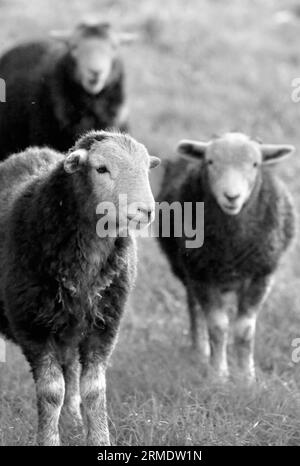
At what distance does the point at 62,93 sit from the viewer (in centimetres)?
877

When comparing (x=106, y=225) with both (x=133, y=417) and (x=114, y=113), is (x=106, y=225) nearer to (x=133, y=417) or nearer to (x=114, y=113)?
(x=133, y=417)

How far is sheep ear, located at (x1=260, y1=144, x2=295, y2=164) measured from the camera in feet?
24.3

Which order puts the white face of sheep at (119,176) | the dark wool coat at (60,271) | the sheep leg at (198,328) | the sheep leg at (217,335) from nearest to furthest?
the white face of sheep at (119,176) < the dark wool coat at (60,271) < the sheep leg at (217,335) < the sheep leg at (198,328)

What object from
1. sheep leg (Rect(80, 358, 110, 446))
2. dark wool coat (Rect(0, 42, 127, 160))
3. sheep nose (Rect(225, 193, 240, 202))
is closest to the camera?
sheep leg (Rect(80, 358, 110, 446))

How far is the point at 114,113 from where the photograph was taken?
8.98 metres

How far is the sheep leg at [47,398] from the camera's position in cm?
553

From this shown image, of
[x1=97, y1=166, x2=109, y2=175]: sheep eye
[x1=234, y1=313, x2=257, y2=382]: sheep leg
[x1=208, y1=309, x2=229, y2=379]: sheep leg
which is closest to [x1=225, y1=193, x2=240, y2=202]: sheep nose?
[x1=208, y1=309, x2=229, y2=379]: sheep leg

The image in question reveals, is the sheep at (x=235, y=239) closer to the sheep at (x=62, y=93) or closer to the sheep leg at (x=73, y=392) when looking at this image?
the sheep leg at (x=73, y=392)

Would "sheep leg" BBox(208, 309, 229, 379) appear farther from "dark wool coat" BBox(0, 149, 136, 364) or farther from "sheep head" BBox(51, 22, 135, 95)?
"sheep head" BBox(51, 22, 135, 95)

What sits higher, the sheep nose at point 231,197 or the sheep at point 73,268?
the sheep nose at point 231,197

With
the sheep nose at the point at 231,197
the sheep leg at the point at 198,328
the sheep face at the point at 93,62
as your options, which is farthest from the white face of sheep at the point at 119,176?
the sheep face at the point at 93,62

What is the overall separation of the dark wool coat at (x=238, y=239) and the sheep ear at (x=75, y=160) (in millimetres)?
2133

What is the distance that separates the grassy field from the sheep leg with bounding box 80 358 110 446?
29 cm

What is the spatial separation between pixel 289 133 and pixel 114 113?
12.3 feet
